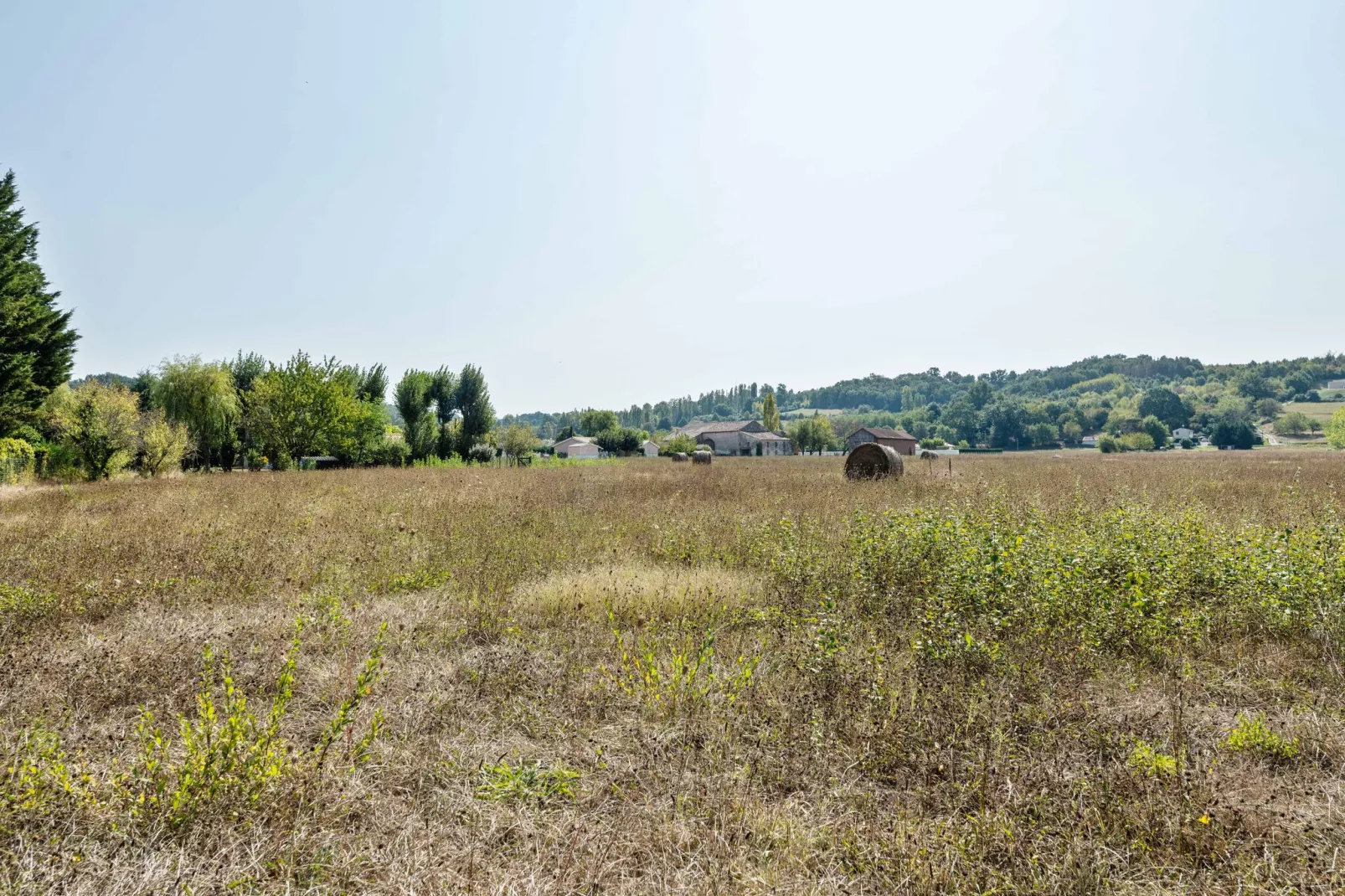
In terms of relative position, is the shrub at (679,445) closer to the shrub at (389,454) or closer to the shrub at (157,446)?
the shrub at (389,454)

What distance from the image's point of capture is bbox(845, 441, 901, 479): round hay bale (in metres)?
18.8

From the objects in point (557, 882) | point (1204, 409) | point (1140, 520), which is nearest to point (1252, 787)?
point (557, 882)

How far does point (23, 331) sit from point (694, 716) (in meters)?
35.8

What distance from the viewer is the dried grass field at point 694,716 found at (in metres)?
2.58

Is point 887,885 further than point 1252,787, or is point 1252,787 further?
point 1252,787

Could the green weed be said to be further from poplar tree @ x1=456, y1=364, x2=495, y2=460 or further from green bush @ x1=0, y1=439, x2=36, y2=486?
poplar tree @ x1=456, y1=364, x2=495, y2=460

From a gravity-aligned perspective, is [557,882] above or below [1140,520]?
below

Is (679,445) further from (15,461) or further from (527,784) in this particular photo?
(527,784)

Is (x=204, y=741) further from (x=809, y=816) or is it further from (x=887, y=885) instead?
(x=887, y=885)

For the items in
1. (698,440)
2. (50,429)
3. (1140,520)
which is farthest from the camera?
(698,440)

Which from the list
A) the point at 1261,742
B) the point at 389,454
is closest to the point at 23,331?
the point at 389,454

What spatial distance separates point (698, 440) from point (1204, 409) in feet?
360

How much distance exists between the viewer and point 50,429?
28.4 m

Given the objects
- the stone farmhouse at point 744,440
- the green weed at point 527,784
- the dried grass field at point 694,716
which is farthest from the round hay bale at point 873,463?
the stone farmhouse at point 744,440
